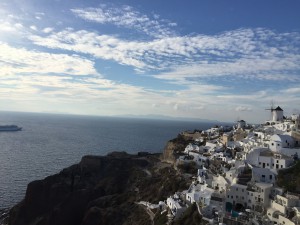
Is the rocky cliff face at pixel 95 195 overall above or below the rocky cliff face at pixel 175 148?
below

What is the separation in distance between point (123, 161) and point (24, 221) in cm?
2966

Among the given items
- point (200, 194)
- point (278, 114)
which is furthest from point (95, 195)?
point (278, 114)

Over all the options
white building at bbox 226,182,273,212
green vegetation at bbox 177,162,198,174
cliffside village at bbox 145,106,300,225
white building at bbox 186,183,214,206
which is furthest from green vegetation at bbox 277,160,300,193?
A: green vegetation at bbox 177,162,198,174

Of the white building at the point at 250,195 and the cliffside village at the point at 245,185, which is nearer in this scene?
the cliffside village at the point at 245,185

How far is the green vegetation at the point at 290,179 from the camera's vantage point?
40856 mm

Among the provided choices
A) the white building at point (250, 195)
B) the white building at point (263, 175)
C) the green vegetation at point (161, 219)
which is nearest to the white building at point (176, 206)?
the green vegetation at point (161, 219)

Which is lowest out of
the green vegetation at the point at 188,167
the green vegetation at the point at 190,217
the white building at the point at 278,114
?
the green vegetation at the point at 190,217

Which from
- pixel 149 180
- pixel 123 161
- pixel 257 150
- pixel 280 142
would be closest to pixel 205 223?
pixel 257 150

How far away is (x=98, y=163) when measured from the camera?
3302 inches

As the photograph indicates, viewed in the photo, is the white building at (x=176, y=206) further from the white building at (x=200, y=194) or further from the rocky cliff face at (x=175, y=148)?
the rocky cliff face at (x=175, y=148)

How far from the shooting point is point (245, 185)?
41906 millimetres

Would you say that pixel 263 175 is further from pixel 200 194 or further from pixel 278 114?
pixel 278 114

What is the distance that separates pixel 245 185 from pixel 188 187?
43.8ft

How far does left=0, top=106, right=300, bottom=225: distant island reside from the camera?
131 feet
